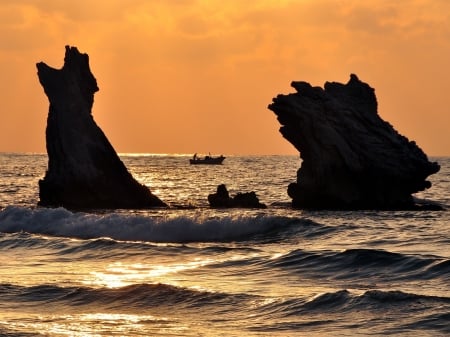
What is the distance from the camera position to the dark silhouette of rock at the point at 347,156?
51.1 meters

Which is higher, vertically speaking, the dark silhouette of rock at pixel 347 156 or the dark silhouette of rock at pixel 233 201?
the dark silhouette of rock at pixel 347 156

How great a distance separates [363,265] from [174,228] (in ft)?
43.5

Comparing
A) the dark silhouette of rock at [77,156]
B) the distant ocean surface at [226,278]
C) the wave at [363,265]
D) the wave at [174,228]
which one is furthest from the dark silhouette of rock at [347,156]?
the wave at [363,265]

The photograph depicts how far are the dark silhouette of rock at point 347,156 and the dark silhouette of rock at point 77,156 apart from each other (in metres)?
9.57

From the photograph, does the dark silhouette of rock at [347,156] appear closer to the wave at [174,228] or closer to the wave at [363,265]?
the wave at [174,228]

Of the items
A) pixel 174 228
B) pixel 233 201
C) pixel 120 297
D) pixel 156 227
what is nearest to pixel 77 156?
pixel 233 201

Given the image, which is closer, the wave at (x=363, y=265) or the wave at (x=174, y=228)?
the wave at (x=363, y=265)

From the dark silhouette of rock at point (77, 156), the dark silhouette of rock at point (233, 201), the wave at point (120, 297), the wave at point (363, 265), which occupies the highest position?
the dark silhouette of rock at point (77, 156)

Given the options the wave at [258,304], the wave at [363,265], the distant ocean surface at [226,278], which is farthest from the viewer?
the wave at [363,265]

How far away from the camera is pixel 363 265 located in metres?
25.6

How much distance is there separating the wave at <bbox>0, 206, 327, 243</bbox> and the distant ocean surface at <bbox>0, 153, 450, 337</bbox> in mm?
60

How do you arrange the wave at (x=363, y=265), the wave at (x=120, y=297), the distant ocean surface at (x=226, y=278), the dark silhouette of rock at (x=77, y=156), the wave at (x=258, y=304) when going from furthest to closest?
the dark silhouette of rock at (x=77, y=156), the wave at (x=363, y=265), the wave at (x=120, y=297), the distant ocean surface at (x=226, y=278), the wave at (x=258, y=304)

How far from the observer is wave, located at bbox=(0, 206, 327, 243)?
3638 centimetres

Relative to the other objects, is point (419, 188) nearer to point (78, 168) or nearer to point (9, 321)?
point (78, 168)
